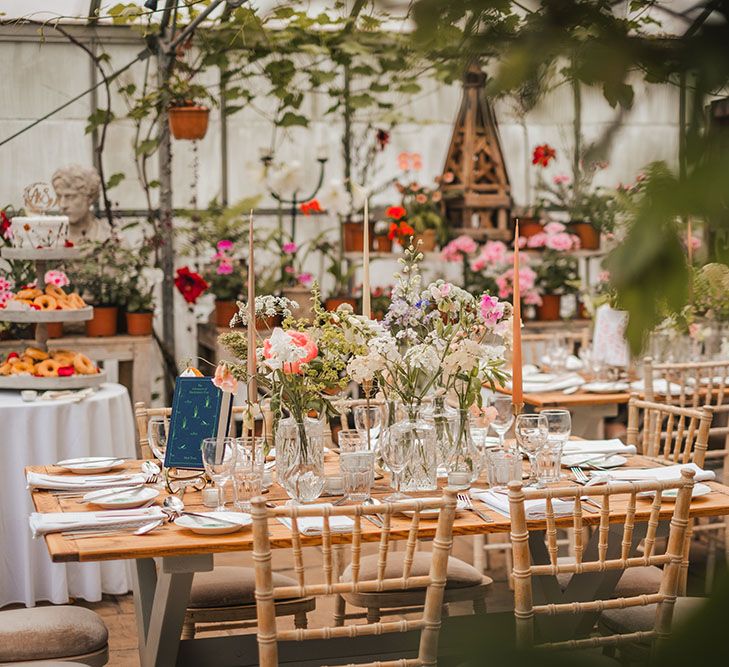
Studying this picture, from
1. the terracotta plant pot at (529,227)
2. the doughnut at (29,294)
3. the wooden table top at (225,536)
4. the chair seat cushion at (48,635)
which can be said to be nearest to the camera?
the wooden table top at (225,536)

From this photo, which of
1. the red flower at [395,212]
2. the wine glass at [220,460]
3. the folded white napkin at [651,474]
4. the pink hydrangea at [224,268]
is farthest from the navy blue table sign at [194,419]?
the red flower at [395,212]

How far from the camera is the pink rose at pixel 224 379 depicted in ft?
8.45

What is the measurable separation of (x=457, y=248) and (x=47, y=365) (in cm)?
264

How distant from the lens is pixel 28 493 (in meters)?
3.86

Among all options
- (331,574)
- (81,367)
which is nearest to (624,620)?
(331,574)

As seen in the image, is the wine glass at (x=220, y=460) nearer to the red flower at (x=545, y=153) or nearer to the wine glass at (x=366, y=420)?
the wine glass at (x=366, y=420)

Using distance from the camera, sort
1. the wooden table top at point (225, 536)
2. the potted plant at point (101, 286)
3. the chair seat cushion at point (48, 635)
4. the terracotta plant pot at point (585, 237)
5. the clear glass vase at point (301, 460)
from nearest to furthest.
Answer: the wooden table top at point (225, 536) → the chair seat cushion at point (48, 635) → the clear glass vase at point (301, 460) → the potted plant at point (101, 286) → the terracotta plant pot at point (585, 237)

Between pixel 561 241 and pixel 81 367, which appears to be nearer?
pixel 81 367

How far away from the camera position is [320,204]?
6.23 meters

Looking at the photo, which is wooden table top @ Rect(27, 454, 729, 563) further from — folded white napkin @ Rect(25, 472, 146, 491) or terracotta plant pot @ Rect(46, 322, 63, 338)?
terracotta plant pot @ Rect(46, 322, 63, 338)

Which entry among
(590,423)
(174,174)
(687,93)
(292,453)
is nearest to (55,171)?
(174,174)

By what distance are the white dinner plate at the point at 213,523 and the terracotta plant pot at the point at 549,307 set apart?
170 inches

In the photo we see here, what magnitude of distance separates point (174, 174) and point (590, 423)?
329cm

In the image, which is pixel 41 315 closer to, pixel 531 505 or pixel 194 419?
pixel 194 419
